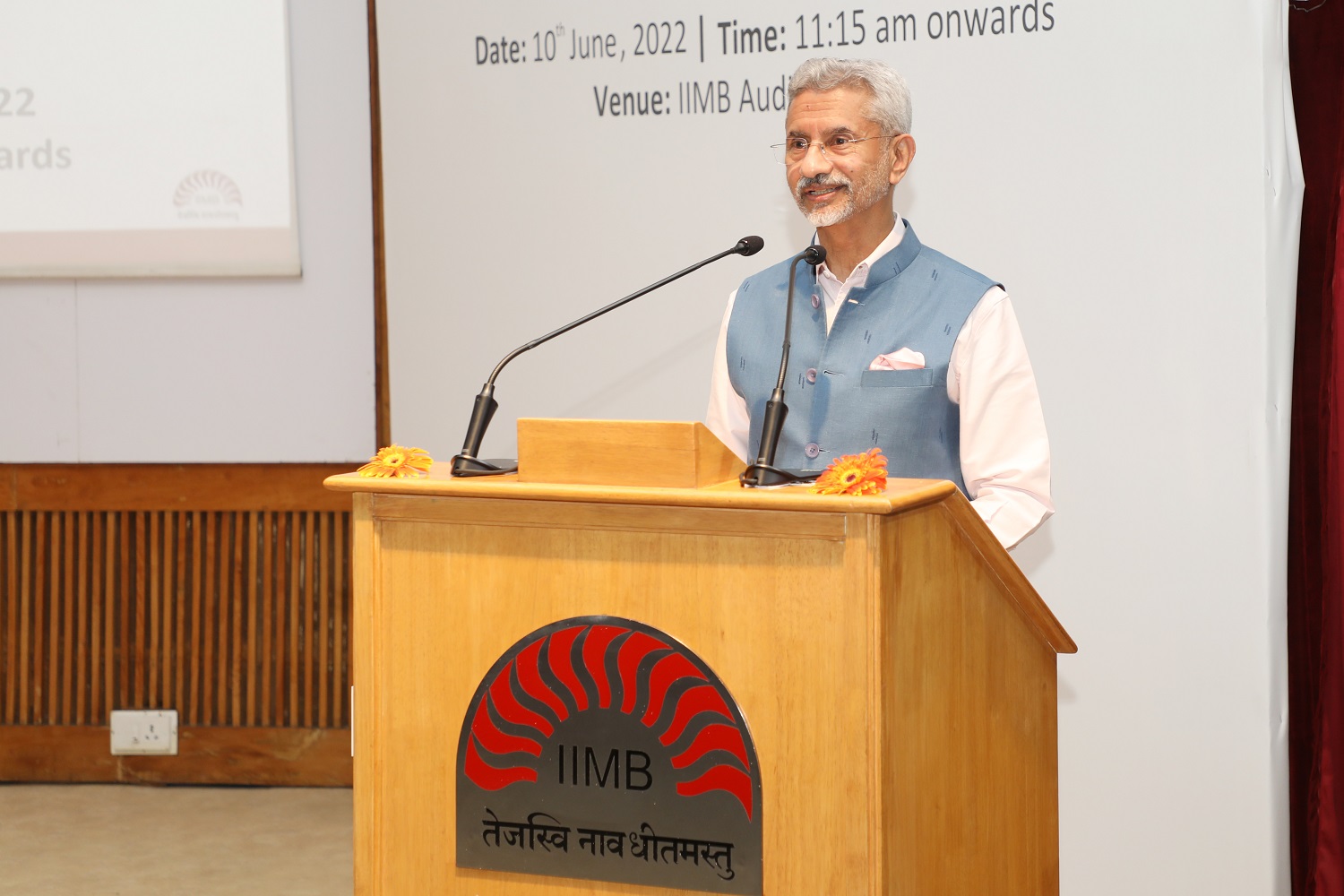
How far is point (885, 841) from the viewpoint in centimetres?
134

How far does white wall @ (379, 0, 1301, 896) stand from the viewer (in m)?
2.66

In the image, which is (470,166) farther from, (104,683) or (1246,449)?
(104,683)

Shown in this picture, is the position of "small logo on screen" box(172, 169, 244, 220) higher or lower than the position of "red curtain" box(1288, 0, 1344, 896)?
higher

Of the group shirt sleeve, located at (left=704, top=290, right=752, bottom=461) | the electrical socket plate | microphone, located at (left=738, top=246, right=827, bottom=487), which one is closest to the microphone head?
microphone, located at (left=738, top=246, right=827, bottom=487)

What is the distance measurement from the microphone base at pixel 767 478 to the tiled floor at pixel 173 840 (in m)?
2.23

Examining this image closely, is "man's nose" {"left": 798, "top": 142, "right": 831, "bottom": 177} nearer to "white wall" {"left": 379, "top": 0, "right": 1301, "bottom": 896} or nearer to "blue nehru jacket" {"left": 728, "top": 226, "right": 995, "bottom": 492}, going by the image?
"blue nehru jacket" {"left": 728, "top": 226, "right": 995, "bottom": 492}

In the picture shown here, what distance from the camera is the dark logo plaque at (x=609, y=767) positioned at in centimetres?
139

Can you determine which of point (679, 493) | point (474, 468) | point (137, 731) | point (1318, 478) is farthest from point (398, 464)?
point (137, 731)

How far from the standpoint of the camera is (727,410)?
235 centimetres

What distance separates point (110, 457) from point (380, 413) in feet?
2.72

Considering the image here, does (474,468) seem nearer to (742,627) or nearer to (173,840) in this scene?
(742,627)

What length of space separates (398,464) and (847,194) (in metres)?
0.91

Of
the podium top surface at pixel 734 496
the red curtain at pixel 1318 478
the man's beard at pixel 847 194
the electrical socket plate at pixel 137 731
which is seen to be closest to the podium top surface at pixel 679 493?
the podium top surface at pixel 734 496

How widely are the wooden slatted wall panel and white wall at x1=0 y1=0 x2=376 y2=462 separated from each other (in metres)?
0.23
